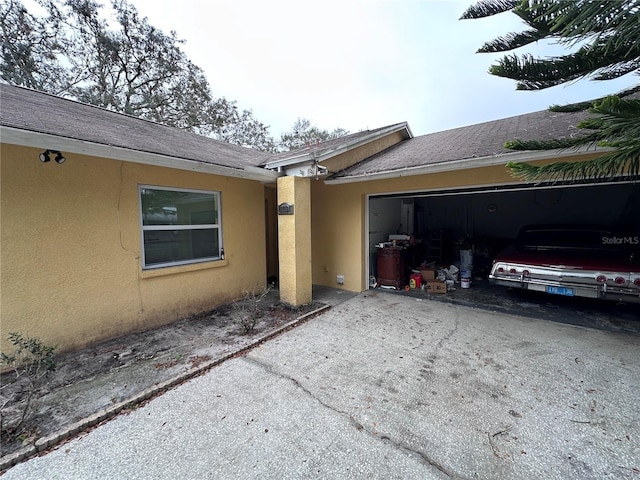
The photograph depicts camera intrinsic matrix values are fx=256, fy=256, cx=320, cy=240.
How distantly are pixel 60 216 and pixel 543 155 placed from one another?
22.3ft

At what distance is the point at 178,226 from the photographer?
4.67m

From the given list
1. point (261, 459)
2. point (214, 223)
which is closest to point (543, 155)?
point (261, 459)

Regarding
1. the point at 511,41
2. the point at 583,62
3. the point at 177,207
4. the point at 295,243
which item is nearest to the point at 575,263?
the point at 583,62

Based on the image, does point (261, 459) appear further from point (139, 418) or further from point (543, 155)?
point (543, 155)

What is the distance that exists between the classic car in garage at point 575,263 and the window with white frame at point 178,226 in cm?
604

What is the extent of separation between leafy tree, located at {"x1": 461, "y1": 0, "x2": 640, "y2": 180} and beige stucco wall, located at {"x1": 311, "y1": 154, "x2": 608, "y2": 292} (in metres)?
2.15

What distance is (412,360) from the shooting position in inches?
132

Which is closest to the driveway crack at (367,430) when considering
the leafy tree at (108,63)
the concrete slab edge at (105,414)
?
the concrete slab edge at (105,414)

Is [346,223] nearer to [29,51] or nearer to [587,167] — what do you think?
[587,167]

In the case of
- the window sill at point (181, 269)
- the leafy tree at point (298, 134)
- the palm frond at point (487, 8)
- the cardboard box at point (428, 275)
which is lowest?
the cardboard box at point (428, 275)

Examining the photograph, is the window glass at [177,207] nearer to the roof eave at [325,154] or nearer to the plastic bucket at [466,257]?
the roof eave at [325,154]

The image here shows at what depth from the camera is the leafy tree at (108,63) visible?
11.5 metres

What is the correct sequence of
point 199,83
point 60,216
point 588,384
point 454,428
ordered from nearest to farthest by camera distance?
1. point 454,428
2. point 588,384
3. point 60,216
4. point 199,83

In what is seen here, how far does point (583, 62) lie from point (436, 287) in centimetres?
466
